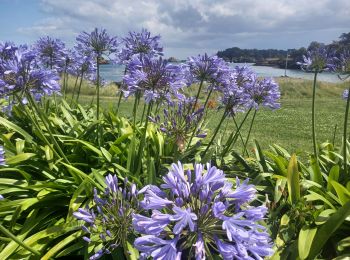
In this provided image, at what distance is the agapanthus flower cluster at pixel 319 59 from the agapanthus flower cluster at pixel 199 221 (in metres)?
3.06

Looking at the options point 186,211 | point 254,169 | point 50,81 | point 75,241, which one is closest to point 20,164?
point 50,81

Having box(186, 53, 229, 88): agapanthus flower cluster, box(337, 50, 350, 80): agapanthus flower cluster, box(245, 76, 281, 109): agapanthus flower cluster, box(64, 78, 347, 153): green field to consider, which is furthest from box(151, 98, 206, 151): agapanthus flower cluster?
box(64, 78, 347, 153): green field

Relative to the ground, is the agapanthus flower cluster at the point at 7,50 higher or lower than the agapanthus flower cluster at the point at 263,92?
higher

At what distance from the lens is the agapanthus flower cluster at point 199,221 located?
1770mm

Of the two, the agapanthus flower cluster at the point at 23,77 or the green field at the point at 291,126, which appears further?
the green field at the point at 291,126

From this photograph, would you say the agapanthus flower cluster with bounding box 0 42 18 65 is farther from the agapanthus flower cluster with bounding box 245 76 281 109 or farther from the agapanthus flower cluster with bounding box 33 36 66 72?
the agapanthus flower cluster with bounding box 245 76 281 109

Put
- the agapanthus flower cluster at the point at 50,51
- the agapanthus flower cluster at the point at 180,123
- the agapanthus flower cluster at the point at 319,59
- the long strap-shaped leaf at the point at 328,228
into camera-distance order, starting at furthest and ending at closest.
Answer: the agapanthus flower cluster at the point at 50,51, the agapanthus flower cluster at the point at 319,59, the agapanthus flower cluster at the point at 180,123, the long strap-shaped leaf at the point at 328,228

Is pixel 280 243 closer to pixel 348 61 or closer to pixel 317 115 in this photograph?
pixel 348 61

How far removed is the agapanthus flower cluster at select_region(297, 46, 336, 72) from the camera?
4551 millimetres

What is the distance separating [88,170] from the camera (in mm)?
4664

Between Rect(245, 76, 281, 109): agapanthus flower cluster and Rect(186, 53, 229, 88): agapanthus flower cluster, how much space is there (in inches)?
25.3

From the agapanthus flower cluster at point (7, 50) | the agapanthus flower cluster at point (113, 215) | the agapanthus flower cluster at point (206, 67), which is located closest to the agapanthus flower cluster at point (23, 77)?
the agapanthus flower cluster at point (7, 50)

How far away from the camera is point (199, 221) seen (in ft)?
6.05

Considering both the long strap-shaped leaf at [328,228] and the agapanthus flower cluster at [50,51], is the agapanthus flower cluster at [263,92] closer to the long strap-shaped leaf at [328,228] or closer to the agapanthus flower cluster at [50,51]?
the long strap-shaped leaf at [328,228]
